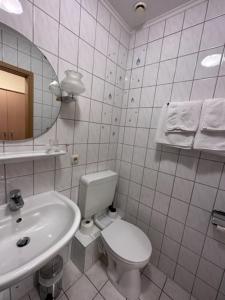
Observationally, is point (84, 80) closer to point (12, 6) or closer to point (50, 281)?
point (12, 6)

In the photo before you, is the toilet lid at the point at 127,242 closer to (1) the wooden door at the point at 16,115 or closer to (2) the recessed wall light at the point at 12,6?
(1) the wooden door at the point at 16,115

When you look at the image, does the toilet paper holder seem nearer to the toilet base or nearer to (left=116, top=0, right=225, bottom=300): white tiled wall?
(left=116, top=0, right=225, bottom=300): white tiled wall

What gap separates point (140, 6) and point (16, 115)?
4.22ft

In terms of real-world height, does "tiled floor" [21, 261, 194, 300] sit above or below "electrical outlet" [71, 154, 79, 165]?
below

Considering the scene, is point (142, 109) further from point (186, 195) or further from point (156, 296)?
point (156, 296)

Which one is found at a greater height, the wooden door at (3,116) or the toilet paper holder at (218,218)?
the wooden door at (3,116)

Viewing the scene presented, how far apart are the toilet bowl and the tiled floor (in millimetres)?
72

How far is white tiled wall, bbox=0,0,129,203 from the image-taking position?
90 centimetres

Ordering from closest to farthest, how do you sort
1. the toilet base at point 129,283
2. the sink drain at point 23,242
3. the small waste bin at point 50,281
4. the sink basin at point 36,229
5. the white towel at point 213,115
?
the sink basin at point 36,229 → the sink drain at point 23,242 → the white towel at point 213,115 → the small waste bin at point 50,281 → the toilet base at point 129,283

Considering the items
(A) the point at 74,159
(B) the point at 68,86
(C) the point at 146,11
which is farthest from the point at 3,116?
(C) the point at 146,11

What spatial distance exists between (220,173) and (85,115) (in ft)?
3.91

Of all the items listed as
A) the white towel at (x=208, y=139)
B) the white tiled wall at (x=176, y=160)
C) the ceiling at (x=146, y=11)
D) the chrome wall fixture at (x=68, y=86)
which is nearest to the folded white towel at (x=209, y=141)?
the white towel at (x=208, y=139)

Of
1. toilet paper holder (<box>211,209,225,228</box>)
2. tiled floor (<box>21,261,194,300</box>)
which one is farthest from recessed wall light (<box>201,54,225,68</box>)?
tiled floor (<box>21,261,194,300</box>)

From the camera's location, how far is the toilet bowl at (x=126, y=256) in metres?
1.11
